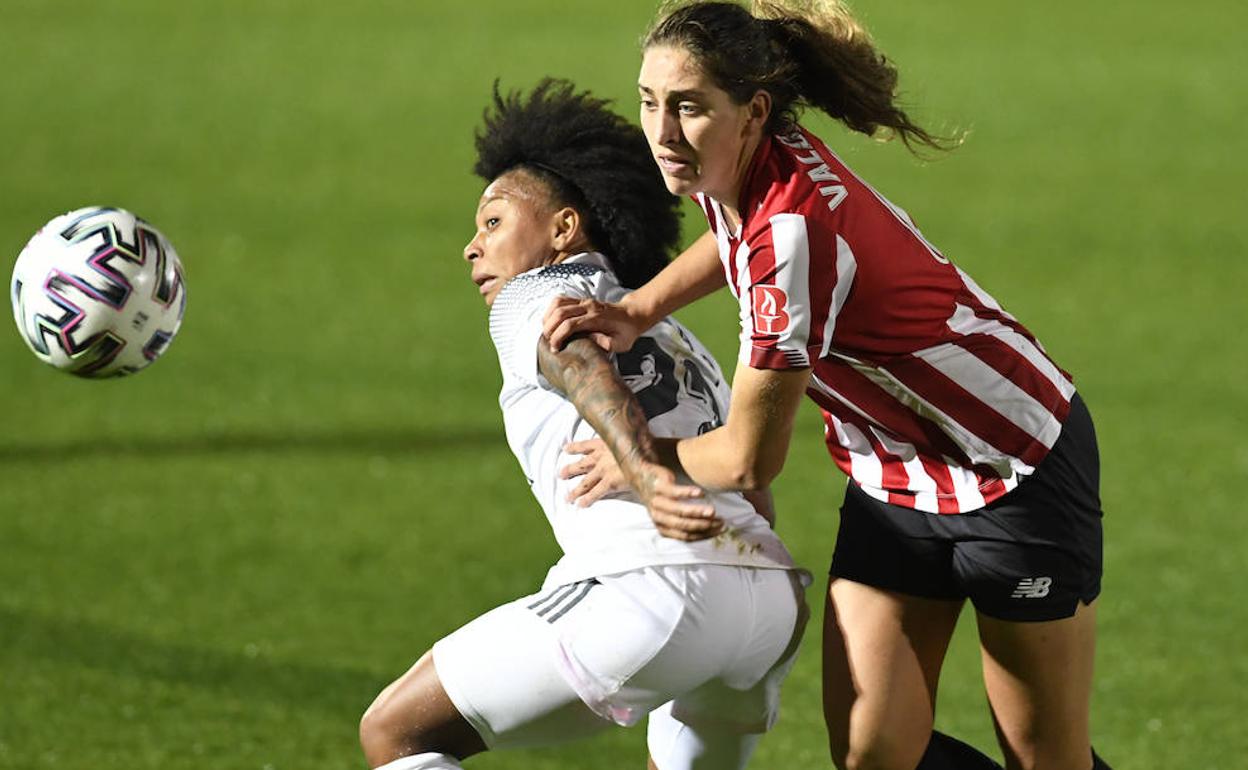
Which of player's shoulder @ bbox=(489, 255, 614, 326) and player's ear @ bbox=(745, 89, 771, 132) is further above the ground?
player's ear @ bbox=(745, 89, 771, 132)

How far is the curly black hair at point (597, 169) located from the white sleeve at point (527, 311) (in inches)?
8.5

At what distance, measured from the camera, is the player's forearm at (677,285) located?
13.0ft

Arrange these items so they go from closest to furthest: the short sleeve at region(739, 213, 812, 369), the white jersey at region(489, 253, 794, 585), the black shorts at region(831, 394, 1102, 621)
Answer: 1. the short sleeve at region(739, 213, 812, 369)
2. the white jersey at region(489, 253, 794, 585)
3. the black shorts at region(831, 394, 1102, 621)

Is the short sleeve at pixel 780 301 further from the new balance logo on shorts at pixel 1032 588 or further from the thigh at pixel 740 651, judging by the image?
the new balance logo on shorts at pixel 1032 588

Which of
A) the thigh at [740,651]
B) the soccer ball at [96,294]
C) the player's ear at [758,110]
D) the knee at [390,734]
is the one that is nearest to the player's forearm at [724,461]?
the thigh at [740,651]

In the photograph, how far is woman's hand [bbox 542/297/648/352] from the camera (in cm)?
374

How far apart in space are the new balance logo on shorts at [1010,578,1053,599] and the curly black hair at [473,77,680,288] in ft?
3.55

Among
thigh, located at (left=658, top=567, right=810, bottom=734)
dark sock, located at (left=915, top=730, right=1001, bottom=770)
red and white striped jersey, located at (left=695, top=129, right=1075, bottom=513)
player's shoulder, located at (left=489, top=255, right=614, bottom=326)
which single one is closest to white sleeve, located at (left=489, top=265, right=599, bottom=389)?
player's shoulder, located at (left=489, top=255, right=614, bottom=326)

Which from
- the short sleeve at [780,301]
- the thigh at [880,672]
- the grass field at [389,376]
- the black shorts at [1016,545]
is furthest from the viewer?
the grass field at [389,376]

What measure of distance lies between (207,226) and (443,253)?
1737mm

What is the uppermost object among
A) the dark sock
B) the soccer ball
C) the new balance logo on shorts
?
the soccer ball

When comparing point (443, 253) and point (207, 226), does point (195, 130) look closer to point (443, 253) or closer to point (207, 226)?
point (207, 226)

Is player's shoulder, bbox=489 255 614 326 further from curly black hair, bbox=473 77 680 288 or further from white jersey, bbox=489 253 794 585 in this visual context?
curly black hair, bbox=473 77 680 288

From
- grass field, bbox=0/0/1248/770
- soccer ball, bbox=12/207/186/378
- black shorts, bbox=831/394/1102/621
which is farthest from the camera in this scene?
grass field, bbox=0/0/1248/770
